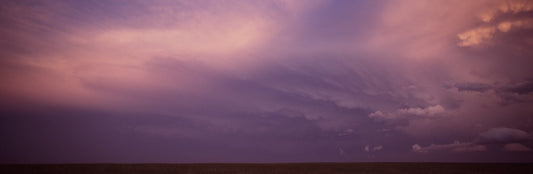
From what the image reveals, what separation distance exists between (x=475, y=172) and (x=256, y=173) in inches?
1052

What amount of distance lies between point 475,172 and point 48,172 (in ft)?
165

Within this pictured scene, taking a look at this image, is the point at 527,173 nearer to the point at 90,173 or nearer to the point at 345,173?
the point at 345,173

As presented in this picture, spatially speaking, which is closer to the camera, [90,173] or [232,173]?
[90,173]

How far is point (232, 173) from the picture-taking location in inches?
1725

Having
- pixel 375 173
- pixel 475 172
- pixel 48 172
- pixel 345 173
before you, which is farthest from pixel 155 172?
pixel 475 172

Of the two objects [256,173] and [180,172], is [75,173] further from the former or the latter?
[256,173]

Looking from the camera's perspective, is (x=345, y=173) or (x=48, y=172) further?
(x=345, y=173)

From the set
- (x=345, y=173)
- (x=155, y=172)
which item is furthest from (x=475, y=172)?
(x=155, y=172)

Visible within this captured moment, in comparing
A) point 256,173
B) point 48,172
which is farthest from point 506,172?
point 48,172

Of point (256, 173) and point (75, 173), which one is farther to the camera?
point (256, 173)

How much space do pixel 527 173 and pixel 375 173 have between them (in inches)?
Answer: 675

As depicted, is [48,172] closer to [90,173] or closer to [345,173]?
[90,173]

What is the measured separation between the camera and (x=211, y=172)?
4462 centimetres

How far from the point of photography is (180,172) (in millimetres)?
44781
